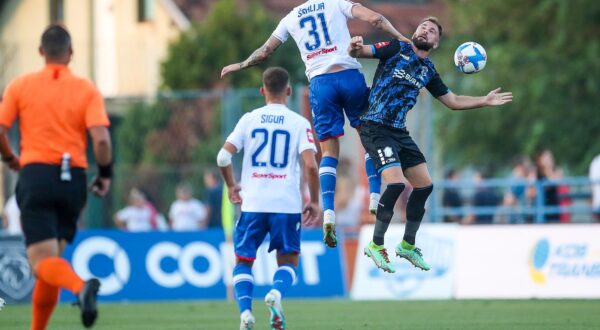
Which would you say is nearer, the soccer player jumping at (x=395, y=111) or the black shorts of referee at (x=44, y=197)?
the black shorts of referee at (x=44, y=197)

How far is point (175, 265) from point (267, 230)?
29.6 ft

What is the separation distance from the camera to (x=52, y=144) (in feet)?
33.3

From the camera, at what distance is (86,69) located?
33.7 m

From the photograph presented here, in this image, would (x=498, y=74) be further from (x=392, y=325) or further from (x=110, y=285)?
(x=392, y=325)

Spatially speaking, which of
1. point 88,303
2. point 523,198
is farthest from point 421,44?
point 523,198

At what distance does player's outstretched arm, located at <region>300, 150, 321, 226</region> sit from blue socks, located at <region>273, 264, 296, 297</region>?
18.3 inches

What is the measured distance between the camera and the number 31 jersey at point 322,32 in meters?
13.0

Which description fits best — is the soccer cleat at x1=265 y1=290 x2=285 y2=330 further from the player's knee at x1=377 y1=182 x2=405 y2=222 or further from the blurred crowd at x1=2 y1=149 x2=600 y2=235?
the blurred crowd at x1=2 y1=149 x2=600 y2=235

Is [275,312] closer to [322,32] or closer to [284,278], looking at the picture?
[284,278]

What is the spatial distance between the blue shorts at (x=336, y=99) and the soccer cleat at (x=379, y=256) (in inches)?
48.8

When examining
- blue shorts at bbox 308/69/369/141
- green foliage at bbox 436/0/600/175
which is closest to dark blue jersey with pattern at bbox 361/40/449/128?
blue shorts at bbox 308/69/369/141

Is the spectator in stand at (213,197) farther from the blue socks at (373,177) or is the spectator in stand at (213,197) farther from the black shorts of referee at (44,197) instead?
the black shorts of referee at (44,197)

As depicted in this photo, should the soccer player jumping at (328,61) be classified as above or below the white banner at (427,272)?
above

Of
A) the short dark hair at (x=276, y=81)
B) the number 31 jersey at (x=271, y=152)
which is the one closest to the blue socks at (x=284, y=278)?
the number 31 jersey at (x=271, y=152)
